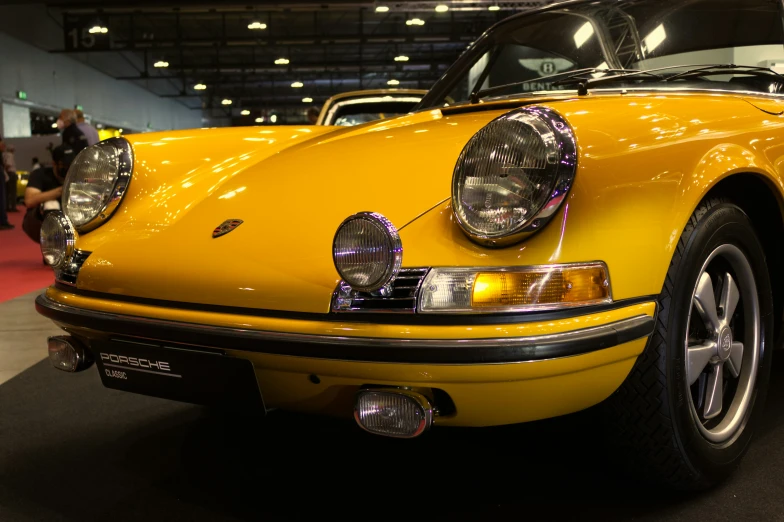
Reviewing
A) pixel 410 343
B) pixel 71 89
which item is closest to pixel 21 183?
pixel 71 89

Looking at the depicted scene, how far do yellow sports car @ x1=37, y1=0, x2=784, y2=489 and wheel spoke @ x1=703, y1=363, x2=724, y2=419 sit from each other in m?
0.01

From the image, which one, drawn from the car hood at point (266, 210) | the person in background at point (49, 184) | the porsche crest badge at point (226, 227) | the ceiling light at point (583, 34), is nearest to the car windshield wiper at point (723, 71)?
the ceiling light at point (583, 34)

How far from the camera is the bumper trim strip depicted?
4.53 feet

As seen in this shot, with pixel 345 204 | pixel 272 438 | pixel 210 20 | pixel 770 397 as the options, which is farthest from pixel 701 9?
pixel 210 20

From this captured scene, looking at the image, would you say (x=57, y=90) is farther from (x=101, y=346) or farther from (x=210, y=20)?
(x=101, y=346)

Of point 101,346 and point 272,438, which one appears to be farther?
point 272,438

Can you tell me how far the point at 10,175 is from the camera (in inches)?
532

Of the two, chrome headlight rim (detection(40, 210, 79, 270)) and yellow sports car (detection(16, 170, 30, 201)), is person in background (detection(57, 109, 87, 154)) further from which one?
yellow sports car (detection(16, 170, 30, 201))

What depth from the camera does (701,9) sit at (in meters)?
2.43

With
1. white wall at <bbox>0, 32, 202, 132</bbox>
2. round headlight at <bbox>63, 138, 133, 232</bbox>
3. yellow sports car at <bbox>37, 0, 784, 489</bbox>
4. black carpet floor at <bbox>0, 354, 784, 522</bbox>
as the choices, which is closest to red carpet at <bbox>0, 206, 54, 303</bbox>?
black carpet floor at <bbox>0, 354, 784, 522</bbox>

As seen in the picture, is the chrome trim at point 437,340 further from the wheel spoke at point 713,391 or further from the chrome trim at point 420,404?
the wheel spoke at point 713,391

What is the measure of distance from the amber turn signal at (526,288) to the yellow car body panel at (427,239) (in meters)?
0.03

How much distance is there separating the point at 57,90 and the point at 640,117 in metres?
22.6

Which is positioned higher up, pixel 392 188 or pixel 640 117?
pixel 640 117
